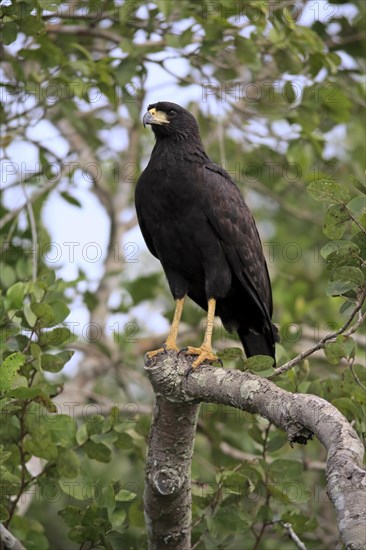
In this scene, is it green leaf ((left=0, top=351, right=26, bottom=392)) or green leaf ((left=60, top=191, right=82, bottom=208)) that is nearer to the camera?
green leaf ((left=0, top=351, right=26, bottom=392))

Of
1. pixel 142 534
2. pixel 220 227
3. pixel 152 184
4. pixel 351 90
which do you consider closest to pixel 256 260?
pixel 220 227

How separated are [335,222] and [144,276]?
368 cm

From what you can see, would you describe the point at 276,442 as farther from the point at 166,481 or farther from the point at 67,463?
the point at 67,463

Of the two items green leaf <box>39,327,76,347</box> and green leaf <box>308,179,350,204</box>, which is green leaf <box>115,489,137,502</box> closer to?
green leaf <box>39,327,76,347</box>

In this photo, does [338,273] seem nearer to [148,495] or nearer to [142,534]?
[148,495]

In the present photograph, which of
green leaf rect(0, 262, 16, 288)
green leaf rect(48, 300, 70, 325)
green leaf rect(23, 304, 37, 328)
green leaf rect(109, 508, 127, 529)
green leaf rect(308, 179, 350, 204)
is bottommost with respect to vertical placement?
green leaf rect(109, 508, 127, 529)

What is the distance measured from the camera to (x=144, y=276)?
7.53 m

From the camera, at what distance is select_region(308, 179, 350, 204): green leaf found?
3.88m

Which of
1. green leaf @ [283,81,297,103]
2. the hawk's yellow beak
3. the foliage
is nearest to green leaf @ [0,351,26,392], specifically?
the foliage

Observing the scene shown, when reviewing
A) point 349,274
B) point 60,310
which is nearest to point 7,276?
point 60,310

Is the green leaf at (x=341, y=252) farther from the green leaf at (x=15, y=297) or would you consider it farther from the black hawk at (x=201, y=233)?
the green leaf at (x=15, y=297)

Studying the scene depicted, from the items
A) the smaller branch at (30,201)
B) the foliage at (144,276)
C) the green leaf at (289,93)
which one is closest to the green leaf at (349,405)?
the foliage at (144,276)

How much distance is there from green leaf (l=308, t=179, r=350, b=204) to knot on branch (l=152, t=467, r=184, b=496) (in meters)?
1.43

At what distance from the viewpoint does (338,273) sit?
12.4 feet
